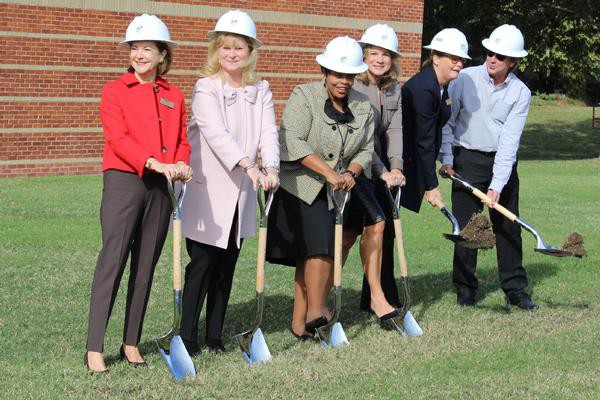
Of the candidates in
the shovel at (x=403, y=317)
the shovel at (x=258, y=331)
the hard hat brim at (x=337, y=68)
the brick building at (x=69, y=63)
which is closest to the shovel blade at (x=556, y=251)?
the shovel at (x=403, y=317)

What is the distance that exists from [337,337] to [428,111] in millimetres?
2000

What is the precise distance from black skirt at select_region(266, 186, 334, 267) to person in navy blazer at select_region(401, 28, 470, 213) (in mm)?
1228

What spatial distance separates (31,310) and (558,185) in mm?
13846

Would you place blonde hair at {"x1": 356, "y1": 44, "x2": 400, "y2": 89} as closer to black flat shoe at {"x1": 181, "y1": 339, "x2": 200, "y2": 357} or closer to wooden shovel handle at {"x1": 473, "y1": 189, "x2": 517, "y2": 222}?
wooden shovel handle at {"x1": 473, "y1": 189, "x2": 517, "y2": 222}

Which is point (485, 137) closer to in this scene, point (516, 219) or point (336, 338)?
point (516, 219)

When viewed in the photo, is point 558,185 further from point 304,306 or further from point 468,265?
point 304,306

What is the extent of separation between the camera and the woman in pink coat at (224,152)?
6.98m

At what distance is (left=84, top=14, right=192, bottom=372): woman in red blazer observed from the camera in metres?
6.46

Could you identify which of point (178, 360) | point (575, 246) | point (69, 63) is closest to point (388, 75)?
point (575, 246)

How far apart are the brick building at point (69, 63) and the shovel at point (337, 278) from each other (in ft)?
42.3

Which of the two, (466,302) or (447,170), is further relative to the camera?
(466,302)

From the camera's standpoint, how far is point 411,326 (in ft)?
26.6

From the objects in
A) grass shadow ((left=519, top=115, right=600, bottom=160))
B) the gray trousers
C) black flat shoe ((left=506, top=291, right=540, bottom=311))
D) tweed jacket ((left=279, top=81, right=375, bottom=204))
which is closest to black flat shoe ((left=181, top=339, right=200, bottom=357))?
the gray trousers

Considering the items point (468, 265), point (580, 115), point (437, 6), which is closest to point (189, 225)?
point (468, 265)
